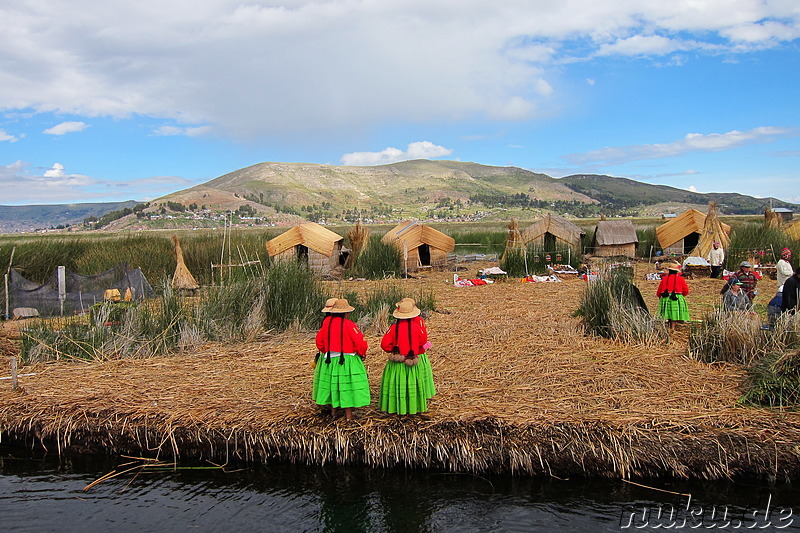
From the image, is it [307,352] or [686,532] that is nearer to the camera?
[686,532]

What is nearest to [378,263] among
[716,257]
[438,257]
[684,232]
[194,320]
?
[438,257]

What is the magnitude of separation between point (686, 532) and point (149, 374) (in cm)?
537

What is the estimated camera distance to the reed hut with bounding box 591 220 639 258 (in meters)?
20.2

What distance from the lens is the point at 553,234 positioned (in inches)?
786

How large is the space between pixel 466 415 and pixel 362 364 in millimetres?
978

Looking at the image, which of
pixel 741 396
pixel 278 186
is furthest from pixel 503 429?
pixel 278 186

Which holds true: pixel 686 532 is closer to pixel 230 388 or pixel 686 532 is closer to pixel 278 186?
pixel 230 388

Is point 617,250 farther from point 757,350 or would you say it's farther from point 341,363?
point 341,363

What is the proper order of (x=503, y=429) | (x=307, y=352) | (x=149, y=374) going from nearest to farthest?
1. (x=503, y=429)
2. (x=149, y=374)
3. (x=307, y=352)

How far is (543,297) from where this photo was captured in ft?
40.2

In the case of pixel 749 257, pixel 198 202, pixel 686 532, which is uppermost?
pixel 198 202

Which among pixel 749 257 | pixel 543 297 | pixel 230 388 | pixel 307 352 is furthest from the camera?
pixel 749 257

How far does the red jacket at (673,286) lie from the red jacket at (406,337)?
458 cm

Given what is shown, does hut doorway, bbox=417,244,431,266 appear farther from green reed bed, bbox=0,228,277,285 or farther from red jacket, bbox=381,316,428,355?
red jacket, bbox=381,316,428,355
